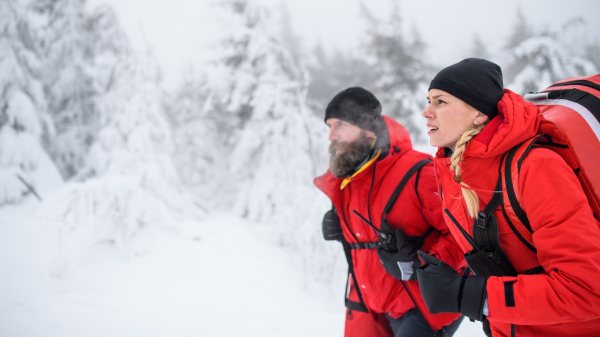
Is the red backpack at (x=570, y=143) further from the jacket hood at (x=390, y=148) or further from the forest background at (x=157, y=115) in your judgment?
the forest background at (x=157, y=115)

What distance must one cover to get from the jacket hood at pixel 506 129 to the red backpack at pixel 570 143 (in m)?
0.04

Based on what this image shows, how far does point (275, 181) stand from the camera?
33.0ft

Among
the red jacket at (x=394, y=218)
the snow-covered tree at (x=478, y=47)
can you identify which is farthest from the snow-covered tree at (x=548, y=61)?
the snow-covered tree at (x=478, y=47)

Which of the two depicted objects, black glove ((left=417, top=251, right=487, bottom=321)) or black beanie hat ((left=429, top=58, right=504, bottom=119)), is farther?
black beanie hat ((left=429, top=58, right=504, bottom=119))

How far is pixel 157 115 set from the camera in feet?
36.5

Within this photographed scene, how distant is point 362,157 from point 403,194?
53cm

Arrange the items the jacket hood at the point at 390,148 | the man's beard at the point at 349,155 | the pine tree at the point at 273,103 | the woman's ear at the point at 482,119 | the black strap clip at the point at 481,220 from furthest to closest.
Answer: the pine tree at the point at 273,103 → the man's beard at the point at 349,155 → the jacket hood at the point at 390,148 → the woman's ear at the point at 482,119 → the black strap clip at the point at 481,220

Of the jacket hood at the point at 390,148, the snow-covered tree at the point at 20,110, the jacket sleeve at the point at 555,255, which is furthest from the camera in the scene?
the snow-covered tree at the point at 20,110

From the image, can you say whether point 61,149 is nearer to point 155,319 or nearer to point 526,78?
point 155,319

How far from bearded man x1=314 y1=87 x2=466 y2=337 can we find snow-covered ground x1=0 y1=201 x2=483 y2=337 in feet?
5.82

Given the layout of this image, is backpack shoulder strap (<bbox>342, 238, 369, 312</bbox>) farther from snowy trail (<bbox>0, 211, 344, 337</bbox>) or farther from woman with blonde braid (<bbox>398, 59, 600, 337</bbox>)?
snowy trail (<bbox>0, 211, 344, 337</bbox>)

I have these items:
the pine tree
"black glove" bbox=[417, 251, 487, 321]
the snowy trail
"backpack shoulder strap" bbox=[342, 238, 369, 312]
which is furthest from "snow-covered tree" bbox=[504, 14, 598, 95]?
"black glove" bbox=[417, 251, 487, 321]

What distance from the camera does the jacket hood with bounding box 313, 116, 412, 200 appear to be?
7.11 feet

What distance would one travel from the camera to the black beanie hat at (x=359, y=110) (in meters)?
2.50
